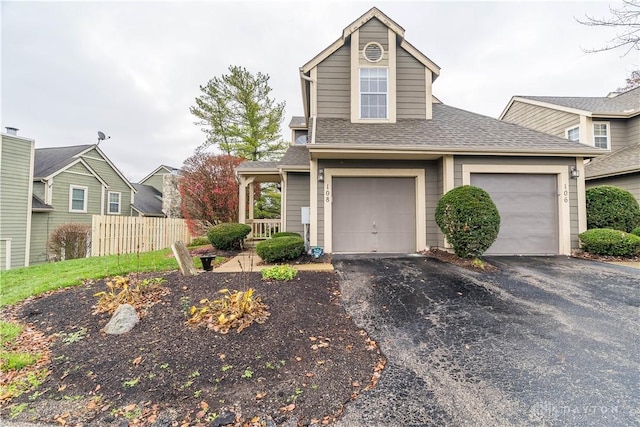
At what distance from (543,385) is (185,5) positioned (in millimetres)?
12035

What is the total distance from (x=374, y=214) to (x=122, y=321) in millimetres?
6286

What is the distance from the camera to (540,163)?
7.52 m

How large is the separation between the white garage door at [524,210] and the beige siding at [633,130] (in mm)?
7894

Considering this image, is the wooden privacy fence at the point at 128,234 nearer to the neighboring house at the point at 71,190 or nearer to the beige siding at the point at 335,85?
the neighboring house at the point at 71,190

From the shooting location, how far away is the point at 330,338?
311 cm

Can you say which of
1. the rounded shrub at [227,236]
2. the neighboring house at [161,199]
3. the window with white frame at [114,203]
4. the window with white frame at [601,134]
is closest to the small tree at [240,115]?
the neighboring house at [161,199]

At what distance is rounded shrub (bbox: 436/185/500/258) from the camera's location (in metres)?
6.14

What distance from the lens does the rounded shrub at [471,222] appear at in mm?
6141

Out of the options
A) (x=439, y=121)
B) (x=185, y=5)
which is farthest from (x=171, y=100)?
(x=439, y=121)

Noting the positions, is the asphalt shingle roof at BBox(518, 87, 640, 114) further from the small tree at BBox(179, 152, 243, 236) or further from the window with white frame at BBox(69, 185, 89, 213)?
the window with white frame at BBox(69, 185, 89, 213)

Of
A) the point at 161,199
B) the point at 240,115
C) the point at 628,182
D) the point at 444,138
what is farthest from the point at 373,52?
the point at 161,199

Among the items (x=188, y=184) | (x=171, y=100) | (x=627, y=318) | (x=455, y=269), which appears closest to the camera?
(x=627, y=318)

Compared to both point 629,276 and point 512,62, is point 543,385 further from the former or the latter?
point 512,62

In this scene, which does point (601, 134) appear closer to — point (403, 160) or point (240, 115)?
point (403, 160)
